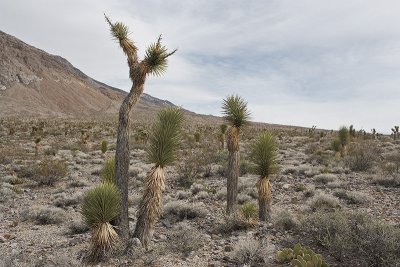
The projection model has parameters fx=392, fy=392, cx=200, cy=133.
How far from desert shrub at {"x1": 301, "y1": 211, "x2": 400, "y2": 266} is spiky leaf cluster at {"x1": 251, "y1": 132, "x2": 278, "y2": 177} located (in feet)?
6.25

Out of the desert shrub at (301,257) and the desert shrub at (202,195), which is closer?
the desert shrub at (301,257)

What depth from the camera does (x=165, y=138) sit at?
333 inches

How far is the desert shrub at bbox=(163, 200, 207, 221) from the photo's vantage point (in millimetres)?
10828

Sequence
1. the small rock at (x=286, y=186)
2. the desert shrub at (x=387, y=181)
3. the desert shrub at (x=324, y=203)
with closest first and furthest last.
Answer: the desert shrub at (x=324, y=203), the desert shrub at (x=387, y=181), the small rock at (x=286, y=186)

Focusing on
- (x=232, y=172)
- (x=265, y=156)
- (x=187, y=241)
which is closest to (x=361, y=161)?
(x=265, y=156)

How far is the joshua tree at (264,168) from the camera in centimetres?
1016

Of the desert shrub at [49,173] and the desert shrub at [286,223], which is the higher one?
the desert shrub at [286,223]

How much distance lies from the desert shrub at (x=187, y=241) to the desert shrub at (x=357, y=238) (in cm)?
241

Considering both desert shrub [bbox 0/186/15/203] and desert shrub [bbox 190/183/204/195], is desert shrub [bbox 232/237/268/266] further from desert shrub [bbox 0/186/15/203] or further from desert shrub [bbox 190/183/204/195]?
desert shrub [bbox 0/186/15/203]

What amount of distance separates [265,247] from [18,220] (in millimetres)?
7368

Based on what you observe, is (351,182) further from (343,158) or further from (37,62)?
(37,62)

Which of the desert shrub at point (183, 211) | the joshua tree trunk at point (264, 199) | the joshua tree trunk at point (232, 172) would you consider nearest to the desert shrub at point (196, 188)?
the desert shrub at point (183, 211)

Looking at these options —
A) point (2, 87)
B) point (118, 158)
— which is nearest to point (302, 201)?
point (118, 158)

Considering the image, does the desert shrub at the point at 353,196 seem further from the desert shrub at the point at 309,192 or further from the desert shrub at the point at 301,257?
the desert shrub at the point at 301,257
